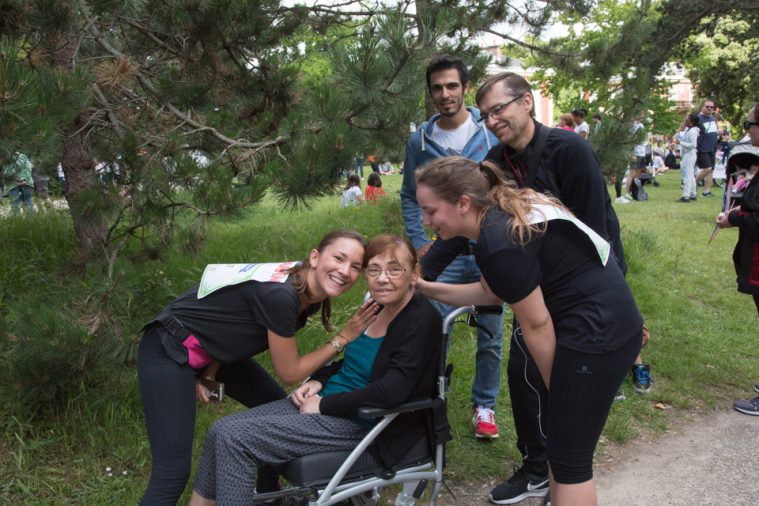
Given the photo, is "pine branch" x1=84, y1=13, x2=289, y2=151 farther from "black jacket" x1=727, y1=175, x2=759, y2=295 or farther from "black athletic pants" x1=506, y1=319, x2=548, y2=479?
"black jacket" x1=727, y1=175, x2=759, y2=295

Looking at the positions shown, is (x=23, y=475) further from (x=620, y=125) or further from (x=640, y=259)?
(x=640, y=259)

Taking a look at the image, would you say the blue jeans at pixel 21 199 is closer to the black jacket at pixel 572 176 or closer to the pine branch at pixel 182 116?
the pine branch at pixel 182 116

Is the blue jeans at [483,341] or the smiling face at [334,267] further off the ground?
the smiling face at [334,267]

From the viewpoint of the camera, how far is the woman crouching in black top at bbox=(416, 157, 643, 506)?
224 centimetres

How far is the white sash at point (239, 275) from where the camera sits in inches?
100

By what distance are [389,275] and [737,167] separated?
9.88ft

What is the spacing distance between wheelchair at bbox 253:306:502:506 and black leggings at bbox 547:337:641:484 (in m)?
0.48

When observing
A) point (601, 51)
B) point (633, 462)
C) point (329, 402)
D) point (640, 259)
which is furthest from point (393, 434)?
point (640, 259)

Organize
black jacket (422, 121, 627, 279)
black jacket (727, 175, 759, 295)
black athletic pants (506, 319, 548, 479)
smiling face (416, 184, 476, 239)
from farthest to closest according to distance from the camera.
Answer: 1. black jacket (727, 175, 759, 295)
2. black athletic pants (506, 319, 548, 479)
3. black jacket (422, 121, 627, 279)
4. smiling face (416, 184, 476, 239)

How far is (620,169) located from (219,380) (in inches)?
136

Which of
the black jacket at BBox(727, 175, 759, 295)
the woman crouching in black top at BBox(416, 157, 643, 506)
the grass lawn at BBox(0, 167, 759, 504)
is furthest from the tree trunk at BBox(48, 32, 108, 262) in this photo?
the black jacket at BBox(727, 175, 759, 295)

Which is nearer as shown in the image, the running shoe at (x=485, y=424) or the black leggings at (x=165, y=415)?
the black leggings at (x=165, y=415)

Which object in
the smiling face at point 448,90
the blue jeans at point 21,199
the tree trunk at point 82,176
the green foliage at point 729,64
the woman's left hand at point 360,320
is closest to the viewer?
the woman's left hand at point 360,320

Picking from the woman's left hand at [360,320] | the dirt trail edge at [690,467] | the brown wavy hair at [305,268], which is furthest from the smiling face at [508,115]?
the dirt trail edge at [690,467]
